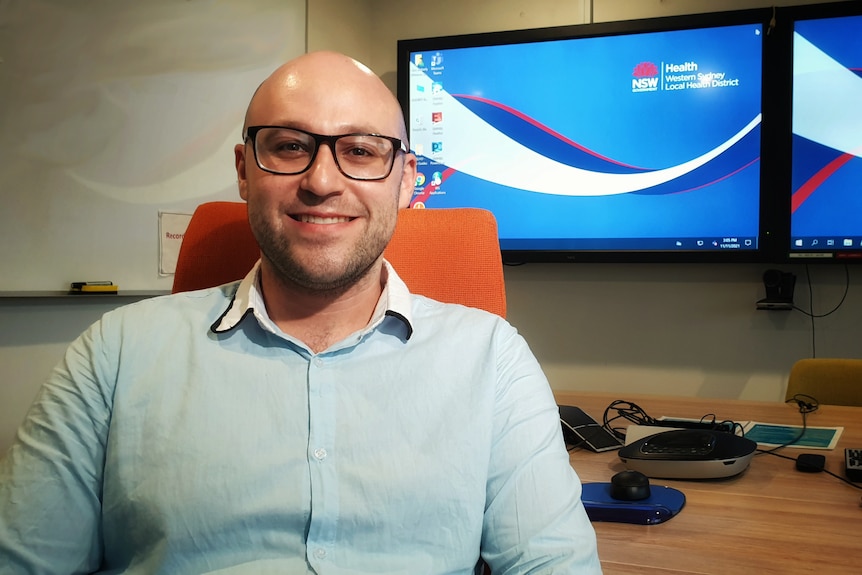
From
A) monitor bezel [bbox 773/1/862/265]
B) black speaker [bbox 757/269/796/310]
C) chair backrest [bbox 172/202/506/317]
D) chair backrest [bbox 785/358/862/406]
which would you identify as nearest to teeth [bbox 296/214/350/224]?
chair backrest [bbox 172/202/506/317]

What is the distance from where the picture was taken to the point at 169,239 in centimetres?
230

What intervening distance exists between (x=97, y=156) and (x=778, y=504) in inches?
75.8

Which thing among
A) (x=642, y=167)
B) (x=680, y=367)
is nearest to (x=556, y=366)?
(x=680, y=367)

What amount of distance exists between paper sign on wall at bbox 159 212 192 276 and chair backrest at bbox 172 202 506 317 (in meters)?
0.99

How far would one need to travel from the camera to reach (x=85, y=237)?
6.77ft

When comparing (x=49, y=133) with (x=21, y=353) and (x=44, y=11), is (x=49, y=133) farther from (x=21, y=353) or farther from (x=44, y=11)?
(x=21, y=353)

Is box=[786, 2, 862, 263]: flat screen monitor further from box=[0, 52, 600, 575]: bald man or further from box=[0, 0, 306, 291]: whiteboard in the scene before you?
box=[0, 0, 306, 291]: whiteboard

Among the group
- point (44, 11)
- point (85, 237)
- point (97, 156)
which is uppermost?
point (44, 11)

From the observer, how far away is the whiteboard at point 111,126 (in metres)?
1.90

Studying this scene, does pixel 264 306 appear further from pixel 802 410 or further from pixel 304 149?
pixel 802 410

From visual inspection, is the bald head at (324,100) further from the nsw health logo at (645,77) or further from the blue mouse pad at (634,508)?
the nsw health logo at (645,77)

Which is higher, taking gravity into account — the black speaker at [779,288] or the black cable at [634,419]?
the black speaker at [779,288]

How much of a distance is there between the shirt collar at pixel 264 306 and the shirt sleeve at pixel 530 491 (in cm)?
17

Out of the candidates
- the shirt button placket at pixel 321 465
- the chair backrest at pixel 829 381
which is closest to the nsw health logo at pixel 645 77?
the chair backrest at pixel 829 381
